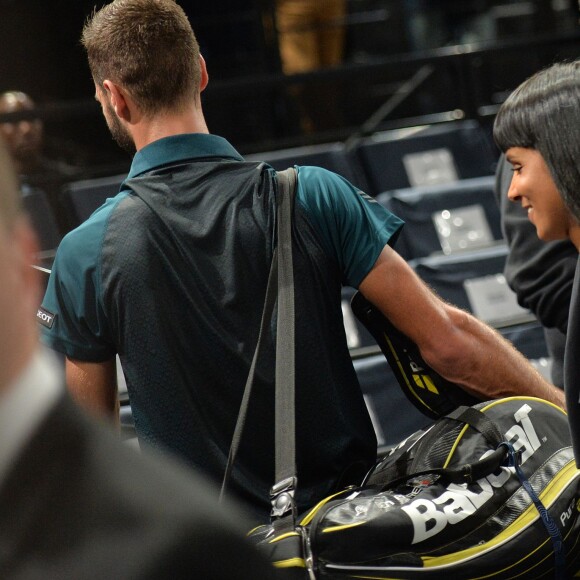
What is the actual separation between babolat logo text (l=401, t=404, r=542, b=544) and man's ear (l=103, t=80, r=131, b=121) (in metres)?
0.85

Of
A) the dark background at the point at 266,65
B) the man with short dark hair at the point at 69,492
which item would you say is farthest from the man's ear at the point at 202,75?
the dark background at the point at 266,65

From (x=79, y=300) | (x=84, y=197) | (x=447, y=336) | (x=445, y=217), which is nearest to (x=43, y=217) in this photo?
(x=84, y=197)

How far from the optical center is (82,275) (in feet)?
5.44

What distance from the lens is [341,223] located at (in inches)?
67.7

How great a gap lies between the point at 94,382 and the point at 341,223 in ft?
1.69

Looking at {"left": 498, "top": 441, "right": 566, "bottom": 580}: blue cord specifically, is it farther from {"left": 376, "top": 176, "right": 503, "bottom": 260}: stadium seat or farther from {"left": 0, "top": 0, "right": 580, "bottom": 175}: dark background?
{"left": 0, "top": 0, "right": 580, "bottom": 175}: dark background

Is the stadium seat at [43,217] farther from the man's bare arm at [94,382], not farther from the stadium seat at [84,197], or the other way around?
the man's bare arm at [94,382]

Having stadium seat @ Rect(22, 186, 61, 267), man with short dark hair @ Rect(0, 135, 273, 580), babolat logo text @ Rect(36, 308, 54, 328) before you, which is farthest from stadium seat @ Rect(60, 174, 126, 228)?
man with short dark hair @ Rect(0, 135, 273, 580)

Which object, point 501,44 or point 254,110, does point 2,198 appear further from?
point 254,110

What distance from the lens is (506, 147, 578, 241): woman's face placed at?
1.68 meters

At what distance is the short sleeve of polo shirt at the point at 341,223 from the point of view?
1.71m

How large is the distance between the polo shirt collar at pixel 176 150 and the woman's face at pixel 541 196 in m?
0.54

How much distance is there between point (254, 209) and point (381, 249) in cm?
23

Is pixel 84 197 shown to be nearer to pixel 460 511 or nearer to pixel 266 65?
pixel 266 65
